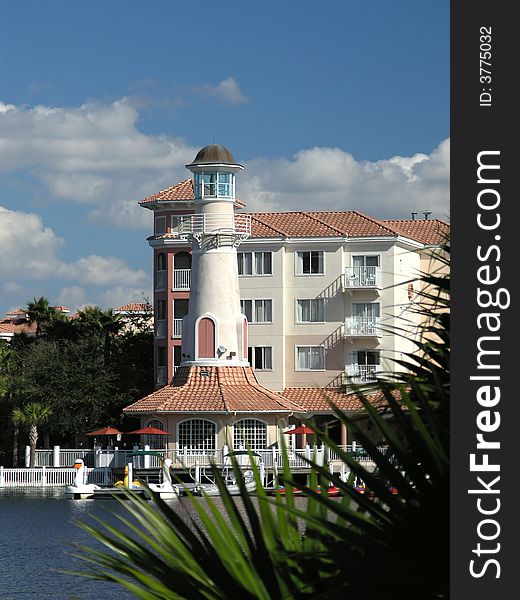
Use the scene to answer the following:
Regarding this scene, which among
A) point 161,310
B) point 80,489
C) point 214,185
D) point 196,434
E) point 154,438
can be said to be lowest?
point 80,489

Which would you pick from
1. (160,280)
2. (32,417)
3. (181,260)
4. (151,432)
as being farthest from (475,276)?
(160,280)

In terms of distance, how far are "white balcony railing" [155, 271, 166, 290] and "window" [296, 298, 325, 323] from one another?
7.43 m

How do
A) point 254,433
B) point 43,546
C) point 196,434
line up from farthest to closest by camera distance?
point 196,434 < point 254,433 < point 43,546

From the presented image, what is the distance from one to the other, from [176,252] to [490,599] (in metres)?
65.0

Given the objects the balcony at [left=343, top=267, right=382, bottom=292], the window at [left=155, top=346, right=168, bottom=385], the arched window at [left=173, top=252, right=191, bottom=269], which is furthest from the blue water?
the balcony at [left=343, top=267, right=382, bottom=292]

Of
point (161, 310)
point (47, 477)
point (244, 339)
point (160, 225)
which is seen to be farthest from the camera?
point (160, 225)

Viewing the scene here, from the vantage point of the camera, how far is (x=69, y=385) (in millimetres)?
67562

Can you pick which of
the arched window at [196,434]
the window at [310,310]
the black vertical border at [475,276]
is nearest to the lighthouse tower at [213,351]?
the arched window at [196,434]

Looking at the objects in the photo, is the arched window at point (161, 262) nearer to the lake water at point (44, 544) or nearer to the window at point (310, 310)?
the window at point (310, 310)

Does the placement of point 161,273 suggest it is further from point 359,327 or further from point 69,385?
point 359,327

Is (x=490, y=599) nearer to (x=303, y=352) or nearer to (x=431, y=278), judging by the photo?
(x=431, y=278)

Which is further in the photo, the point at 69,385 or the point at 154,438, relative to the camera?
the point at 69,385

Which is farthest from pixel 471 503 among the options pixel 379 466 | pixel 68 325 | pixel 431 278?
pixel 68 325

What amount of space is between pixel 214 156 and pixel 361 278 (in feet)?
38.4
